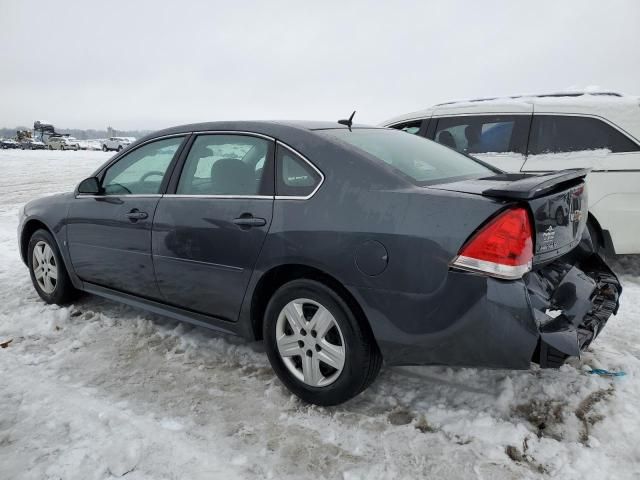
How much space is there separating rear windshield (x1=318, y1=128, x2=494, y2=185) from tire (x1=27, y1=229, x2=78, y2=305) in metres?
→ 2.72

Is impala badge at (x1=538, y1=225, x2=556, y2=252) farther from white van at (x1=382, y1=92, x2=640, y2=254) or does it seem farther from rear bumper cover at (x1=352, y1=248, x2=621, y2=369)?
white van at (x1=382, y1=92, x2=640, y2=254)

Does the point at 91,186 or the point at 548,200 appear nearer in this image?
the point at 548,200

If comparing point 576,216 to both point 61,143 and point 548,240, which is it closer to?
point 548,240

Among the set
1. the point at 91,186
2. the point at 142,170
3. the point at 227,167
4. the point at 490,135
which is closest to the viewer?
the point at 227,167

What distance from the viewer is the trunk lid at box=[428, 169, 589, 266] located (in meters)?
2.16

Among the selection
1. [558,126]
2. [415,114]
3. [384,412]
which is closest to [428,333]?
[384,412]

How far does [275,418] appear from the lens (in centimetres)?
260

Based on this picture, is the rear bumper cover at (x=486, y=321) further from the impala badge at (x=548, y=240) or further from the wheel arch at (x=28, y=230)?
the wheel arch at (x=28, y=230)

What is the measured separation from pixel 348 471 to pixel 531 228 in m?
1.34

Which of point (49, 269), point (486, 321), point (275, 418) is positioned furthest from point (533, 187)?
point (49, 269)

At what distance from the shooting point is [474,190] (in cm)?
232

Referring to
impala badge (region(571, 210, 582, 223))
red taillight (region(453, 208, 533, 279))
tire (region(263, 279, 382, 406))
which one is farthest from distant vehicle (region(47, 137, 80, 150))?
red taillight (region(453, 208, 533, 279))

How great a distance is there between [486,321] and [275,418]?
121 cm

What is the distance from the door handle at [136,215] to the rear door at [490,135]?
11.1ft
